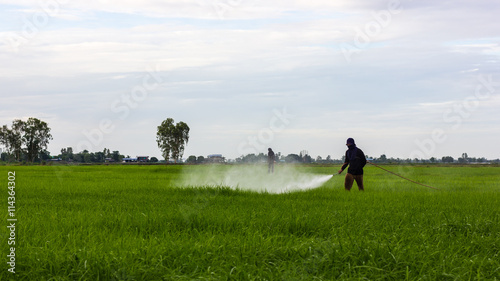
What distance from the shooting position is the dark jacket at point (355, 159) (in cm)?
1716

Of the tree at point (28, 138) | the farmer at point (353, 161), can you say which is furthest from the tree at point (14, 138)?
the farmer at point (353, 161)

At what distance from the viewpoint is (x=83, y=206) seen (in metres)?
12.8

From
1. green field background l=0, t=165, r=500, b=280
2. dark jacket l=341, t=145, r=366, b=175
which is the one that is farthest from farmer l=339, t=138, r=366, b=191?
green field background l=0, t=165, r=500, b=280

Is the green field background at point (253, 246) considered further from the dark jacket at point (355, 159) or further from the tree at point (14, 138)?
the tree at point (14, 138)

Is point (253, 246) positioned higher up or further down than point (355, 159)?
further down

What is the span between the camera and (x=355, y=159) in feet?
56.3

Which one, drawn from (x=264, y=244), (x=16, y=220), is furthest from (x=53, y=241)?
(x=264, y=244)

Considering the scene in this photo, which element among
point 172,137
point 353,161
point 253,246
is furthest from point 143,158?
point 253,246

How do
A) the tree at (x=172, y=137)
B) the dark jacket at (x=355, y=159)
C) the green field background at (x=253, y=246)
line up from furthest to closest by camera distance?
the tree at (x=172, y=137)
the dark jacket at (x=355, y=159)
the green field background at (x=253, y=246)

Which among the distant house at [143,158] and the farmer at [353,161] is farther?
the distant house at [143,158]

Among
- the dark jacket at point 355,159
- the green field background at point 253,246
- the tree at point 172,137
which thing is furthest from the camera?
the tree at point 172,137

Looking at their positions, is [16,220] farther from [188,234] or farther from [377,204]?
[377,204]

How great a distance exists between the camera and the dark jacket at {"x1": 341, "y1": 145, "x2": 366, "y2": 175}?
56.3ft

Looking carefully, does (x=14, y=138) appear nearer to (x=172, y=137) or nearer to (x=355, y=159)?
(x=172, y=137)
